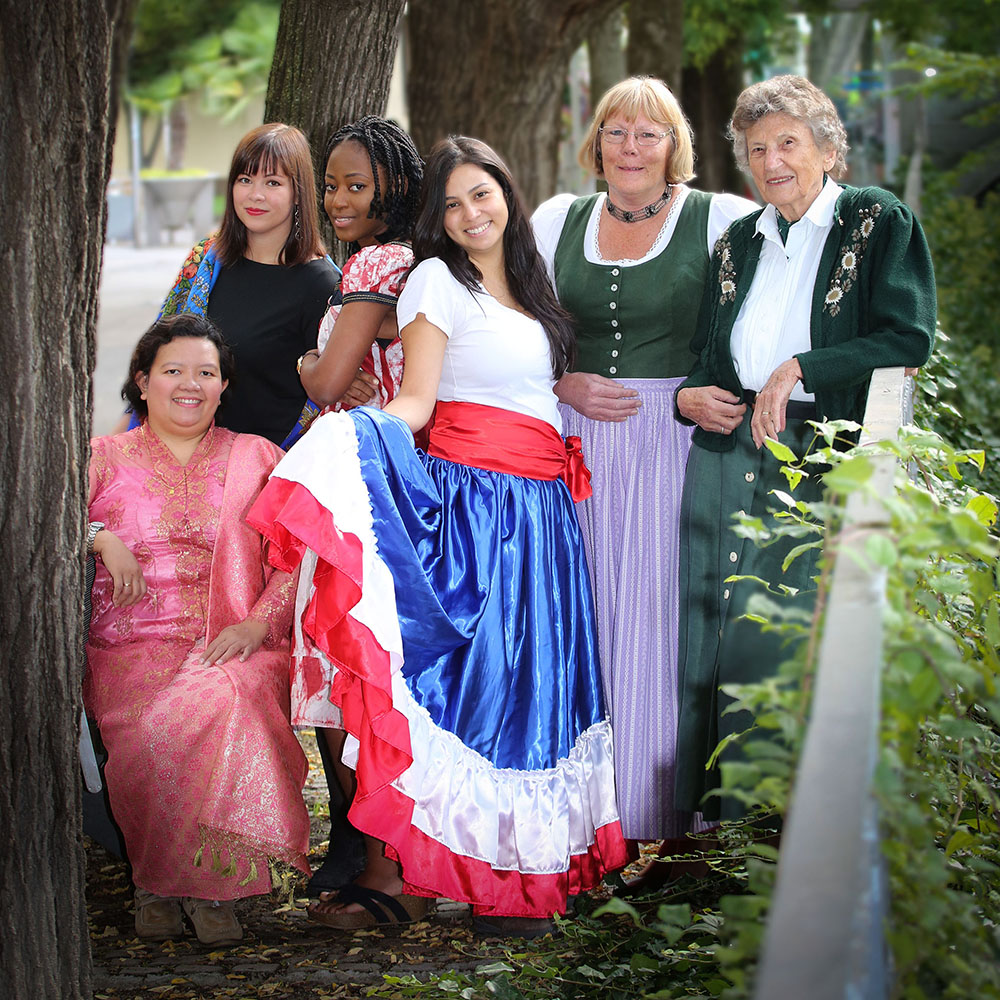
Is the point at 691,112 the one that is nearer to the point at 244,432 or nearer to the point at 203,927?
the point at 244,432

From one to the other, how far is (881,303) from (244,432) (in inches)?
75.5

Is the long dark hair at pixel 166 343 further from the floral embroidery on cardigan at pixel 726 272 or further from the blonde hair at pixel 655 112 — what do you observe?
the floral embroidery on cardigan at pixel 726 272

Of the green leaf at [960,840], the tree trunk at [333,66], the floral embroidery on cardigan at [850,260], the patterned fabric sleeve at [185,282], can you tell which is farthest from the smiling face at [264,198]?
the green leaf at [960,840]

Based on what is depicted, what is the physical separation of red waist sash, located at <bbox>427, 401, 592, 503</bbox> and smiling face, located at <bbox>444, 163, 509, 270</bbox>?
0.44 metres

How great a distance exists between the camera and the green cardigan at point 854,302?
125 inches

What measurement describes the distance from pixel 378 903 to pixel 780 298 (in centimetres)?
191

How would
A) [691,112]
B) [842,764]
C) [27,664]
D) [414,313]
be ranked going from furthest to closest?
1. [691,112]
2. [414,313]
3. [27,664]
4. [842,764]

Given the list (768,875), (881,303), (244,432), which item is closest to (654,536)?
(881,303)

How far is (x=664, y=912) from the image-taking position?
220 cm

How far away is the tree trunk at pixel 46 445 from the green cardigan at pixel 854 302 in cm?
160

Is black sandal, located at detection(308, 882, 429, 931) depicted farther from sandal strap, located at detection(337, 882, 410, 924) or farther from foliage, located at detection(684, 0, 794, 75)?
foliage, located at detection(684, 0, 794, 75)

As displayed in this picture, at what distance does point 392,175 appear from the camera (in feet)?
12.5

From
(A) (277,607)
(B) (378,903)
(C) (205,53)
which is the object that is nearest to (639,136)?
(A) (277,607)

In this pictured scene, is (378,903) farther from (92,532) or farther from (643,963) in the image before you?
(92,532)
